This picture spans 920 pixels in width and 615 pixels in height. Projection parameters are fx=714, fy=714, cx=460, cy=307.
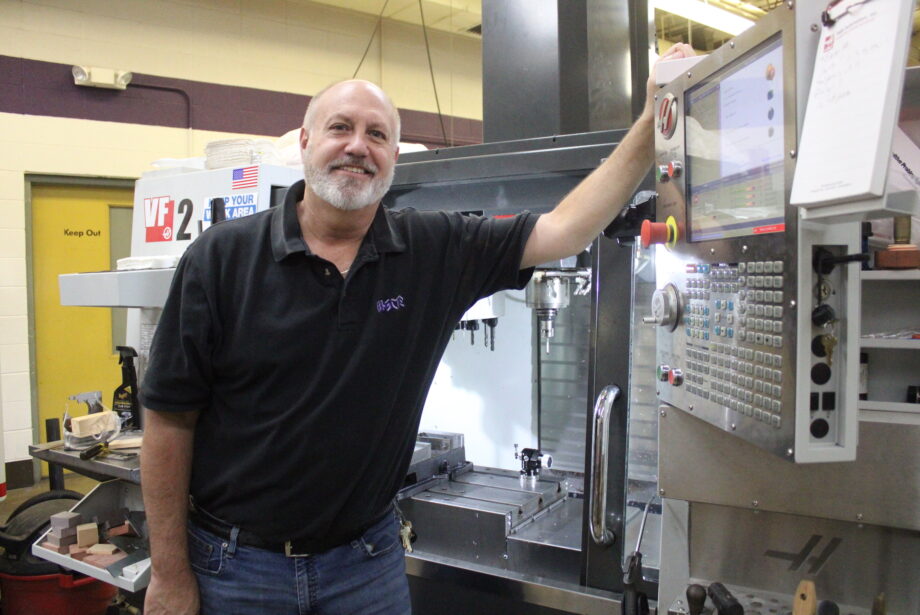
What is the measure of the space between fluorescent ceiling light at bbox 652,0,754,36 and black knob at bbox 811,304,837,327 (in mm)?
3609

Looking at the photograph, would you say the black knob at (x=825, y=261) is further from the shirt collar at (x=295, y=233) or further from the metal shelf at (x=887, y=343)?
the shirt collar at (x=295, y=233)

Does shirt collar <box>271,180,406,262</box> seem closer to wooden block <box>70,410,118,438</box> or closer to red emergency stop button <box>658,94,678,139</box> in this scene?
red emergency stop button <box>658,94,678,139</box>

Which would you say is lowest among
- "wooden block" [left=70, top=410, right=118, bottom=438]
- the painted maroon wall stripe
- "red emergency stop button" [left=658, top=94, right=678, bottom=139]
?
"wooden block" [left=70, top=410, right=118, bottom=438]

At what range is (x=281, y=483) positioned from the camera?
4.21ft

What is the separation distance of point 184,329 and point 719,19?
4214 millimetres

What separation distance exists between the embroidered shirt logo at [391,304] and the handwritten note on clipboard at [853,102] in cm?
76

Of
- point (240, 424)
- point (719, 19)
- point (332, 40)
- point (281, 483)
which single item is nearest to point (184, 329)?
point (240, 424)

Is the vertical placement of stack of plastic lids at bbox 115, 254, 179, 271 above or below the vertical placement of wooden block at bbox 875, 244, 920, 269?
above

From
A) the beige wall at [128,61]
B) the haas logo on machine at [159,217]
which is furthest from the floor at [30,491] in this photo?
the haas logo on machine at [159,217]

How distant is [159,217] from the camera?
2348mm

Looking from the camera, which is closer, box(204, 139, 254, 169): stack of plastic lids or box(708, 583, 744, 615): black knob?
box(708, 583, 744, 615): black knob

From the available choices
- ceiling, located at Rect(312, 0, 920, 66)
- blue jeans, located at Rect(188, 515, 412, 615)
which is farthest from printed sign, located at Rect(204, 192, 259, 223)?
ceiling, located at Rect(312, 0, 920, 66)

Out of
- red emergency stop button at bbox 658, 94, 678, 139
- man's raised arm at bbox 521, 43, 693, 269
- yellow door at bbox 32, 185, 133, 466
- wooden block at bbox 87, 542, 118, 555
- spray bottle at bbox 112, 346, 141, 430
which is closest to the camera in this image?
red emergency stop button at bbox 658, 94, 678, 139

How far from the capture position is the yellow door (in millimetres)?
4461
